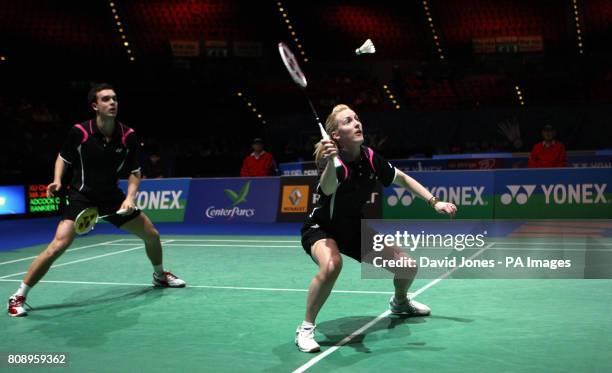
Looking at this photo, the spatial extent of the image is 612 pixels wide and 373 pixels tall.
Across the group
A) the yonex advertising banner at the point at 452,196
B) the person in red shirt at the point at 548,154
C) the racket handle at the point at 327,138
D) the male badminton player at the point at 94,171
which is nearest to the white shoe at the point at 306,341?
the racket handle at the point at 327,138

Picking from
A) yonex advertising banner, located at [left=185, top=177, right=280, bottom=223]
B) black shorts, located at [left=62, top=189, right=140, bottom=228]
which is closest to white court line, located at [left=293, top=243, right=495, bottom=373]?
black shorts, located at [left=62, top=189, right=140, bottom=228]

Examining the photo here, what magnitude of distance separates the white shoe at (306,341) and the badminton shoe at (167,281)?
2667 millimetres

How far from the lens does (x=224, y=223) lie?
42.9 feet

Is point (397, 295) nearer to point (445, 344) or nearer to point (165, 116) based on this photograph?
point (445, 344)

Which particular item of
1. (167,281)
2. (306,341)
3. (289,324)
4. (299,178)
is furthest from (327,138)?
(299,178)

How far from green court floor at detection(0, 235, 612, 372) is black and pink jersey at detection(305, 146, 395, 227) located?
832mm

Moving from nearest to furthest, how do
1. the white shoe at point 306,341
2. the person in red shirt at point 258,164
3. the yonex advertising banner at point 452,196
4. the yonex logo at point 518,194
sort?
the white shoe at point 306,341 < the yonex logo at point 518,194 < the yonex advertising banner at point 452,196 < the person in red shirt at point 258,164

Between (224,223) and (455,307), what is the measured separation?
801 cm

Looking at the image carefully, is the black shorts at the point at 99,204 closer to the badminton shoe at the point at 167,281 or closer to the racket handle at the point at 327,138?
the badminton shoe at the point at 167,281

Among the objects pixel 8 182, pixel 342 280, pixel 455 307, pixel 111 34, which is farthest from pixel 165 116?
pixel 455 307

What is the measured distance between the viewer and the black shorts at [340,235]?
4668 millimetres

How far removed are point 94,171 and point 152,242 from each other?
920 mm

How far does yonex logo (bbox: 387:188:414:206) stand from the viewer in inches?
458

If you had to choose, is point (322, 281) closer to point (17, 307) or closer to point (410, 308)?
point (410, 308)
